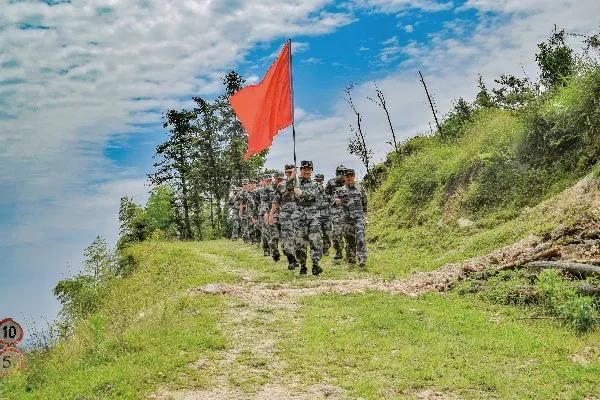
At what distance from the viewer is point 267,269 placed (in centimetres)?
1762

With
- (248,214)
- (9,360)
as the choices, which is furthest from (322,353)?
(248,214)

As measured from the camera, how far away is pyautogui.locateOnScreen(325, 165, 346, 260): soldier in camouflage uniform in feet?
57.2

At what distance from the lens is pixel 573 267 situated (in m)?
10.4

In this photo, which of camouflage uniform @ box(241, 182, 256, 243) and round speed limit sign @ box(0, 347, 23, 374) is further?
camouflage uniform @ box(241, 182, 256, 243)

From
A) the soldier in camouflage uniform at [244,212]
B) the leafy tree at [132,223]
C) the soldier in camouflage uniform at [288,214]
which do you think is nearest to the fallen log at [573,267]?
the soldier in camouflage uniform at [288,214]

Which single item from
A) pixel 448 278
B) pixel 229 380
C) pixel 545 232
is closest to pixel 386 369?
pixel 229 380

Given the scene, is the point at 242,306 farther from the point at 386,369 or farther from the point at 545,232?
the point at 545,232

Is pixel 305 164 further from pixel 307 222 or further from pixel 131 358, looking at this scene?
pixel 131 358

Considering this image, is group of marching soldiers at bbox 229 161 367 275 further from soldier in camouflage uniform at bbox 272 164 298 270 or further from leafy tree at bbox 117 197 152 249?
leafy tree at bbox 117 197 152 249

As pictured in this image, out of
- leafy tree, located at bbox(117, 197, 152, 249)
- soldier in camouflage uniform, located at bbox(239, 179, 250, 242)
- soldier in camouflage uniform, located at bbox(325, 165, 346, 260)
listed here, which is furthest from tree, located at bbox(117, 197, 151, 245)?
soldier in camouflage uniform, located at bbox(325, 165, 346, 260)

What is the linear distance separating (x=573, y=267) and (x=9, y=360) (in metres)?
9.44

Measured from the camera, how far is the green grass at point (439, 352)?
7.14 meters

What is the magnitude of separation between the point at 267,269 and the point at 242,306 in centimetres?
594

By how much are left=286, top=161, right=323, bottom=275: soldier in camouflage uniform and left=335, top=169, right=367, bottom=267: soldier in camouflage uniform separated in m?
1.35
